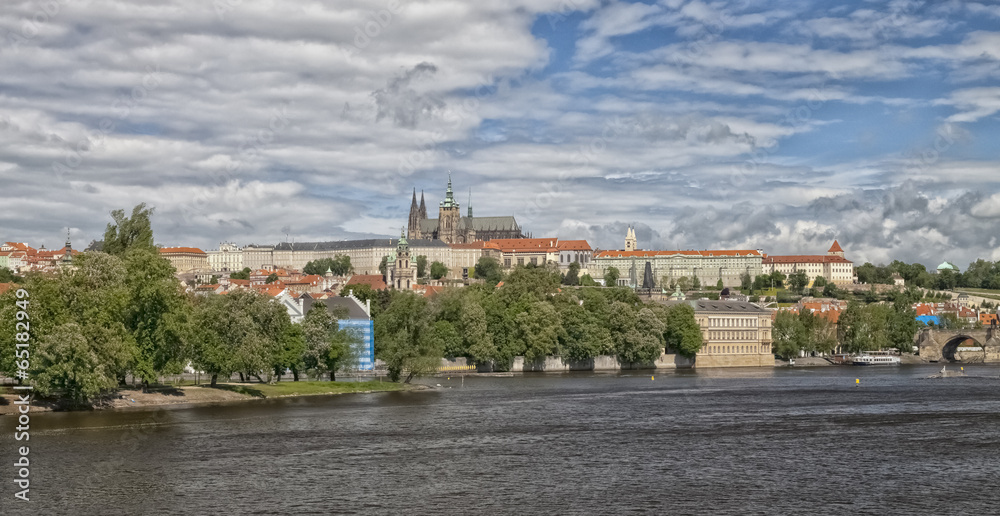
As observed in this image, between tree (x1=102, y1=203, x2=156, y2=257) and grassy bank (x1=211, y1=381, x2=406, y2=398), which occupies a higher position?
tree (x1=102, y1=203, x2=156, y2=257)

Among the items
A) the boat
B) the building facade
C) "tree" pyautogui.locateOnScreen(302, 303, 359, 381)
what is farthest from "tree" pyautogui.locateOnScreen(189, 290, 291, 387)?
the boat

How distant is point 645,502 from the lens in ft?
124

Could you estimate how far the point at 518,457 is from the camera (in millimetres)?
48406

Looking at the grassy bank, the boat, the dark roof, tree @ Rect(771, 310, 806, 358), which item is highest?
the dark roof

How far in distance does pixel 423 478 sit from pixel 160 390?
113 ft

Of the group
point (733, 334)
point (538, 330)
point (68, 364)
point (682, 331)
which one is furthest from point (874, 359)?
point (68, 364)

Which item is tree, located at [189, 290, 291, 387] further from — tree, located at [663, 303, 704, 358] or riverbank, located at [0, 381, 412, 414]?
tree, located at [663, 303, 704, 358]

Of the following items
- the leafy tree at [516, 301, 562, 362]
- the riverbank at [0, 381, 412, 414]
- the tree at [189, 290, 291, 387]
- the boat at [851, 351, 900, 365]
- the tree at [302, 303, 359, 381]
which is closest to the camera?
the riverbank at [0, 381, 412, 414]

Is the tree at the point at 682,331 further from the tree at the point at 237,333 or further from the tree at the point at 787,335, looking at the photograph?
the tree at the point at 237,333

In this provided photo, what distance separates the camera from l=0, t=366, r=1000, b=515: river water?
3753cm

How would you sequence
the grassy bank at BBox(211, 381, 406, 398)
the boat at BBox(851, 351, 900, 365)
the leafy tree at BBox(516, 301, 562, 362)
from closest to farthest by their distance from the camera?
the grassy bank at BBox(211, 381, 406, 398) < the leafy tree at BBox(516, 301, 562, 362) < the boat at BBox(851, 351, 900, 365)

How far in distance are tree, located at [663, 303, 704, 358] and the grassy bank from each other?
55977 mm

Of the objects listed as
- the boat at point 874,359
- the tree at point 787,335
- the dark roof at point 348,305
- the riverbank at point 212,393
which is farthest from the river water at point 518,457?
the boat at point 874,359

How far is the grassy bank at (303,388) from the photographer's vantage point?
76.3 m
